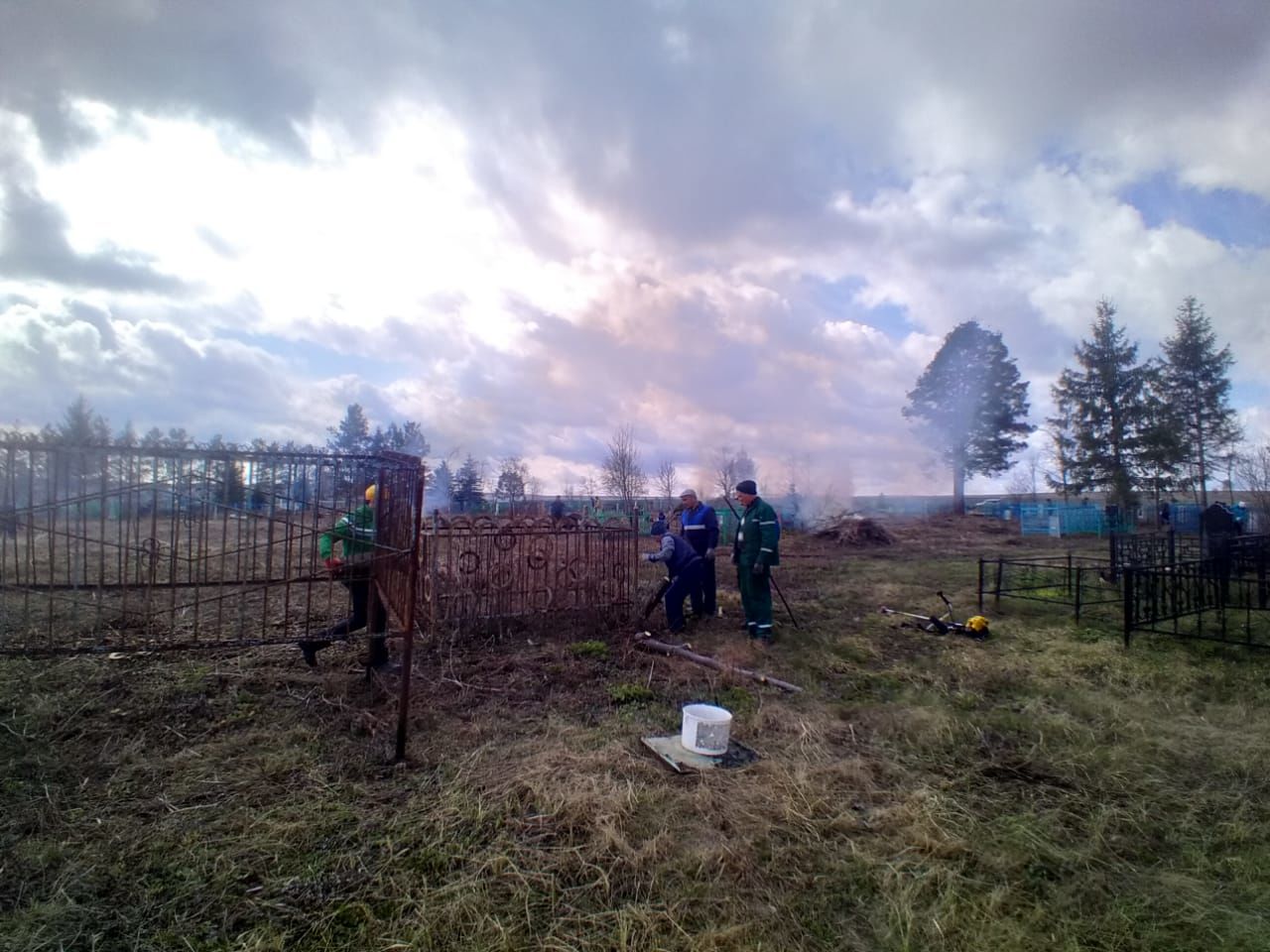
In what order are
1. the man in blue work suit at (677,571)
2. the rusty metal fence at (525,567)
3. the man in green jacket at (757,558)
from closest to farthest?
the rusty metal fence at (525,567) → the man in green jacket at (757,558) → the man in blue work suit at (677,571)

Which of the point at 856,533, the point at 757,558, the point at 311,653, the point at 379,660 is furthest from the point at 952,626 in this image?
the point at 856,533

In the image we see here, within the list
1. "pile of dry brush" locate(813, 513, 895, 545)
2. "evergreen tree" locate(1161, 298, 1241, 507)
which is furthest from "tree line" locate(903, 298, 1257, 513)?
"pile of dry brush" locate(813, 513, 895, 545)

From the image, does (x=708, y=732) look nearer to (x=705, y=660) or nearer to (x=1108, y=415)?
(x=705, y=660)

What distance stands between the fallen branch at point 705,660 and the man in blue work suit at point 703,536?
1.71 meters

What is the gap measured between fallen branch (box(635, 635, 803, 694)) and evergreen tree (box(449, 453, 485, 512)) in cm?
2835

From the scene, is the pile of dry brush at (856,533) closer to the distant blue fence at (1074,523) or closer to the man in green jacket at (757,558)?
the distant blue fence at (1074,523)

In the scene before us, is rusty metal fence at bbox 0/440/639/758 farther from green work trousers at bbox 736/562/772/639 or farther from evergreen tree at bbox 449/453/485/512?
evergreen tree at bbox 449/453/485/512

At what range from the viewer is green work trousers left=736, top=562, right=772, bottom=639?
737 centimetres

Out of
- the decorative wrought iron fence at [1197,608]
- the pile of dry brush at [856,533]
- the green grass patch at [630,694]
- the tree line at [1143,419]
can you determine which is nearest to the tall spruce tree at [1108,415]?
the tree line at [1143,419]

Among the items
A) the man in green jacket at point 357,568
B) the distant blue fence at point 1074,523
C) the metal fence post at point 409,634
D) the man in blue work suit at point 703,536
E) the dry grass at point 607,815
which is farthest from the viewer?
the distant blue fence at point 1074,523

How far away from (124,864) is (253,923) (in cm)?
84

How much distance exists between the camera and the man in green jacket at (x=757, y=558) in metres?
7.35

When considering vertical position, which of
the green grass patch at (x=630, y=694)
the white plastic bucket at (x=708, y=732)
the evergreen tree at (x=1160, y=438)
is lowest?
the green grass patch at (x=630, y=694)

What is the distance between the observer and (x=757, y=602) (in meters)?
7.45
